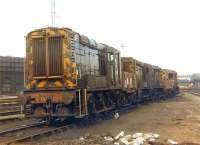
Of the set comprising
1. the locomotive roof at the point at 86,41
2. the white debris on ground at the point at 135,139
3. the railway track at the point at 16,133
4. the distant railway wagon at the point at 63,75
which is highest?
the locomotive roof at the point at 86,41

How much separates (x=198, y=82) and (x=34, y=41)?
8857cm

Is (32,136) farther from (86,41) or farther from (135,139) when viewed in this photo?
(86,41)

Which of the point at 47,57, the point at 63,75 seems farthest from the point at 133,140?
the point at 47,57

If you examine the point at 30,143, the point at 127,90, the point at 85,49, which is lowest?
the point at 30,143

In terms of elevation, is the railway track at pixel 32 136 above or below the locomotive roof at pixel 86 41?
below

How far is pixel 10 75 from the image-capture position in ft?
133

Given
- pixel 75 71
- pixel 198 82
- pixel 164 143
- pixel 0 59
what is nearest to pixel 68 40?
pixel 75 71

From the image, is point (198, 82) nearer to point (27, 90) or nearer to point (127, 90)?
point (127, 90)

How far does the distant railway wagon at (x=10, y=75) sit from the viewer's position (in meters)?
39.9

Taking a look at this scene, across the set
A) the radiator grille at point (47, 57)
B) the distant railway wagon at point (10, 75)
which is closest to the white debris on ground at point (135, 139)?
the radiator grille at point (47, 57)

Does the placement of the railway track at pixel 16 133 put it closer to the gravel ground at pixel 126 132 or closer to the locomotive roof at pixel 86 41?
the gravel ground at pixel 126 132

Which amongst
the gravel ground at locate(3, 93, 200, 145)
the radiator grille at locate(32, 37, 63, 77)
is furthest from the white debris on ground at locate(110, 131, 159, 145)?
the radiator grille at locate(32, 37, 63, 77)

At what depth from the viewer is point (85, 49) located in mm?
17516

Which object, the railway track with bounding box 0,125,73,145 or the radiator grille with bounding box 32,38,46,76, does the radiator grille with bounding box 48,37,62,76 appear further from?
the railway track with bounding box 0,125,73,145
